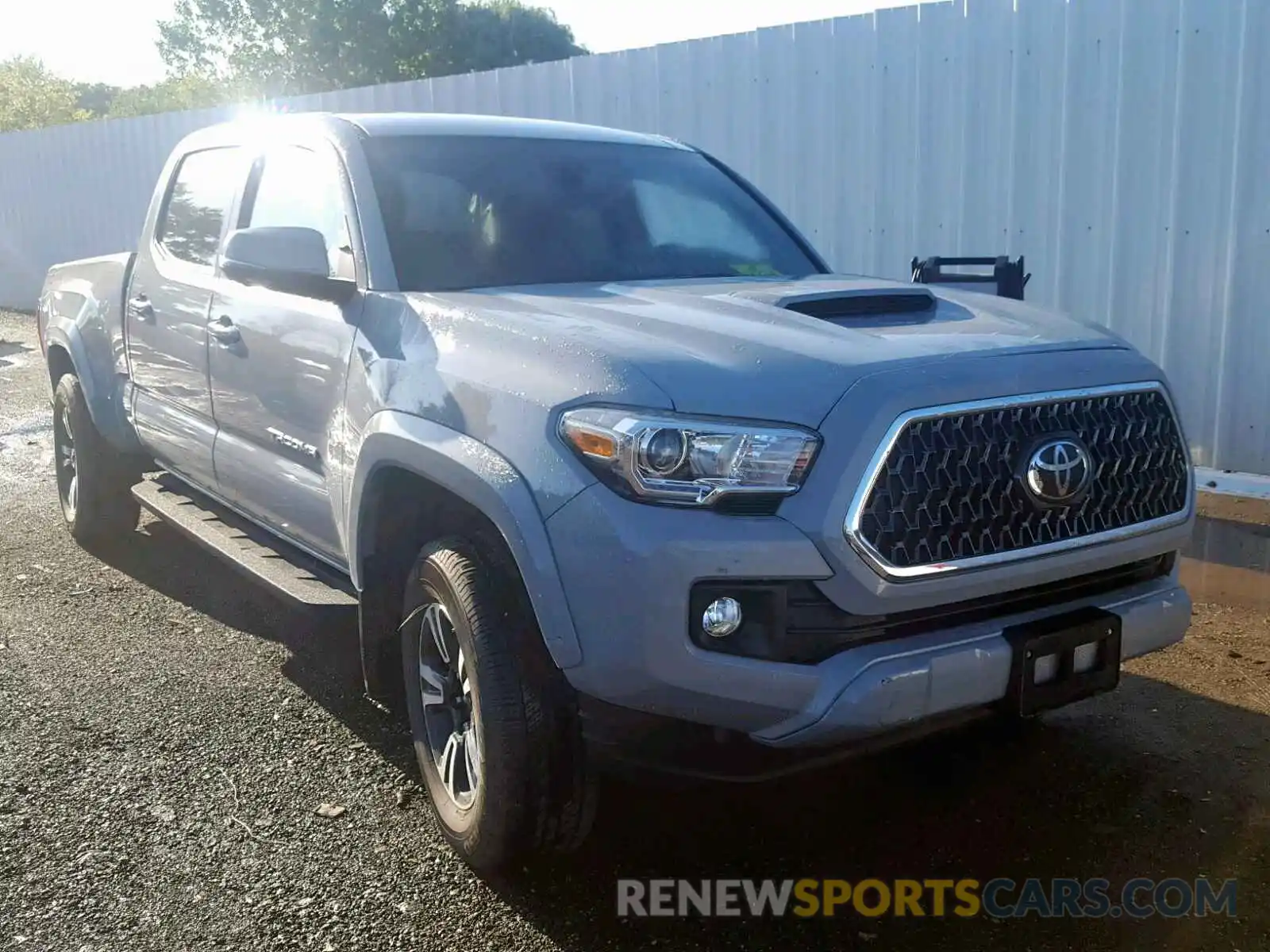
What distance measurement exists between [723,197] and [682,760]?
2.54 m

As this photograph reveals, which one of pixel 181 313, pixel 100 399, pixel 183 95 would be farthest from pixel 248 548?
pixel 183 95

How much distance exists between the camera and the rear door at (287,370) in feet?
12.1

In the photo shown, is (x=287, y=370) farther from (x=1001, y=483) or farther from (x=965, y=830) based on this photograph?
(x=965, y=830)

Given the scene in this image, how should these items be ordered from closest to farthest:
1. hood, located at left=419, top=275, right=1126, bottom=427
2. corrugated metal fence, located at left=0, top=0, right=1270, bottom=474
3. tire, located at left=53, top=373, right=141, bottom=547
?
hood, located at left=419, top=275, right=1126, bottom=427 < tire, located at left=53, top=373, right=141, bottom=547 < corrugated metal fence, located at left=0, top=0, right=1270, bottom=474

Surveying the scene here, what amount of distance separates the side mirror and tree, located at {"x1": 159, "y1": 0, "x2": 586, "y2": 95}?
53.8 meters

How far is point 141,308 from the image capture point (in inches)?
205

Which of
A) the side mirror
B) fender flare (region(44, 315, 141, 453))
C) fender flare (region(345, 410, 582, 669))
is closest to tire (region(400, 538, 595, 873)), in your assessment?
fender flare (region(345, 410, 582, 669))

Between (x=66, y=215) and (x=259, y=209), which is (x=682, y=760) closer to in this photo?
(x=259, y=209)

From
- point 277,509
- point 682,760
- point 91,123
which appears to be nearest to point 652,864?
point 682,760

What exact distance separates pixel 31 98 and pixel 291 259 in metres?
45.2

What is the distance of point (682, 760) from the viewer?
267cm

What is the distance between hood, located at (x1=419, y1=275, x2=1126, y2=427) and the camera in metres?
2.64

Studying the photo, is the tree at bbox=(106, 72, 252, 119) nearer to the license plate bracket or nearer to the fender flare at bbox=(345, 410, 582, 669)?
the fender flare at bbox=(345, 410, 582, 669)

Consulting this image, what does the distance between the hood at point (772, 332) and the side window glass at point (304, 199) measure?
1.90 ft
